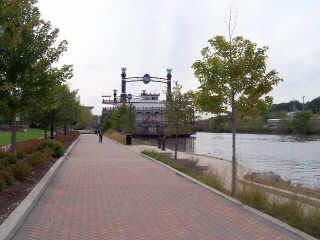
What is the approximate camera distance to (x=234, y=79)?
859cm

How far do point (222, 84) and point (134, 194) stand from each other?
11.5ft

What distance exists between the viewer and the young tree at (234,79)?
8484 millimetres

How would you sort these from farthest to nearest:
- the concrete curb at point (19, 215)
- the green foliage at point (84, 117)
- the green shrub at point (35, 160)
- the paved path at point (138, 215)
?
the green foliage at point (84, 117)
the green shrub at point (35, 160)
the paved path at point (138, 215)
the concrete curb at point (19, 215)

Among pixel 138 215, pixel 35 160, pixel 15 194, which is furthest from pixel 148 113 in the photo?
pixel 138 215

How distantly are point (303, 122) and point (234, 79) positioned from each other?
83541mm

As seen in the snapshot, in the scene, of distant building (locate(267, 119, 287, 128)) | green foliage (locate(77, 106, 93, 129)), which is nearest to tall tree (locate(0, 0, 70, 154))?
green foliage (locate(77, 106, 93, 129))

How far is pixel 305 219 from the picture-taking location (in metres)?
5.89

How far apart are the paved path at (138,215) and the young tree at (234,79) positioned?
1600 millimetres

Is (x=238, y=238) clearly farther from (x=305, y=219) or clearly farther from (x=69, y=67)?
(x=69, y=67)

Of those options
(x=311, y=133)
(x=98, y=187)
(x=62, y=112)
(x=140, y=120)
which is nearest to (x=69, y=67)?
(x=98, y=187)

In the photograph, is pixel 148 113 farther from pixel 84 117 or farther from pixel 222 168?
pixel 222 168

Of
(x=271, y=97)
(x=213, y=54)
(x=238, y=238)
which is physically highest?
(x=213, y=54)

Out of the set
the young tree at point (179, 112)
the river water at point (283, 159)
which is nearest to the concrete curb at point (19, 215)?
the river water at point (283, 159)

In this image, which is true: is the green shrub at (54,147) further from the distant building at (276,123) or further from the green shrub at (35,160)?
the distant building at (276,123)
